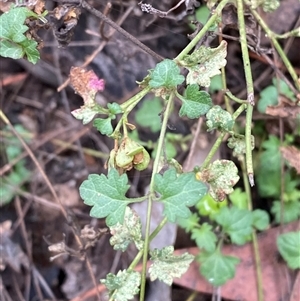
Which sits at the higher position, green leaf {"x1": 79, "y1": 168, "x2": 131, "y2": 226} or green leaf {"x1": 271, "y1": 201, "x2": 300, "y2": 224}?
green leaf {"x1": 79, "y1": 168, "x2": 131, "y2": 226}

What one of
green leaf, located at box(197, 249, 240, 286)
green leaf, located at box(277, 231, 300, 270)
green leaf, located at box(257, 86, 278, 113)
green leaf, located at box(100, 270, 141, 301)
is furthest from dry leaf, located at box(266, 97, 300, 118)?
green leaf, located at box(100, 270, 141, 301)

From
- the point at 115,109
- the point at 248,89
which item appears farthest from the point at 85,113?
the point at 248,89

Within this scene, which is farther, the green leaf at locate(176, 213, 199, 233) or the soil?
the soil

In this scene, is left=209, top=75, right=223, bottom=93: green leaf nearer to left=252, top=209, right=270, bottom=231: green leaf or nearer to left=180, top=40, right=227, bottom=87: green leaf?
left=252, top=209, right=270, bottom=231: green leaf

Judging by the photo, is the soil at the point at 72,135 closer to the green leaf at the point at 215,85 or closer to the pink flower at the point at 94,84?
the green leaf at the point at 215,85

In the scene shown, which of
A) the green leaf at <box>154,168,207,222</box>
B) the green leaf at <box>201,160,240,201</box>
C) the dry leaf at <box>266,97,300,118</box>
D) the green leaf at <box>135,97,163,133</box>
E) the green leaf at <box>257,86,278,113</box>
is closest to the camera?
the green leaf at <box>154,168,207,222</box>

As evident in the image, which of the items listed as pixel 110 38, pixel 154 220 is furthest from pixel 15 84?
pixel 154 220

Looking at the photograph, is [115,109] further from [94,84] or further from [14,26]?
[14,26]

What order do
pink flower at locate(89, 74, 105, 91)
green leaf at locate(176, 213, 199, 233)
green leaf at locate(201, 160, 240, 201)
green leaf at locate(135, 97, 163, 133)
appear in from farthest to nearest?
green leaf at locate(135, 97, 163, 133) → green leaf at locate(176, 213, 199, 233) → pink flower at locate(89, 74, 105, 91) → green leaf at locate(201, 160, 240, 201)
